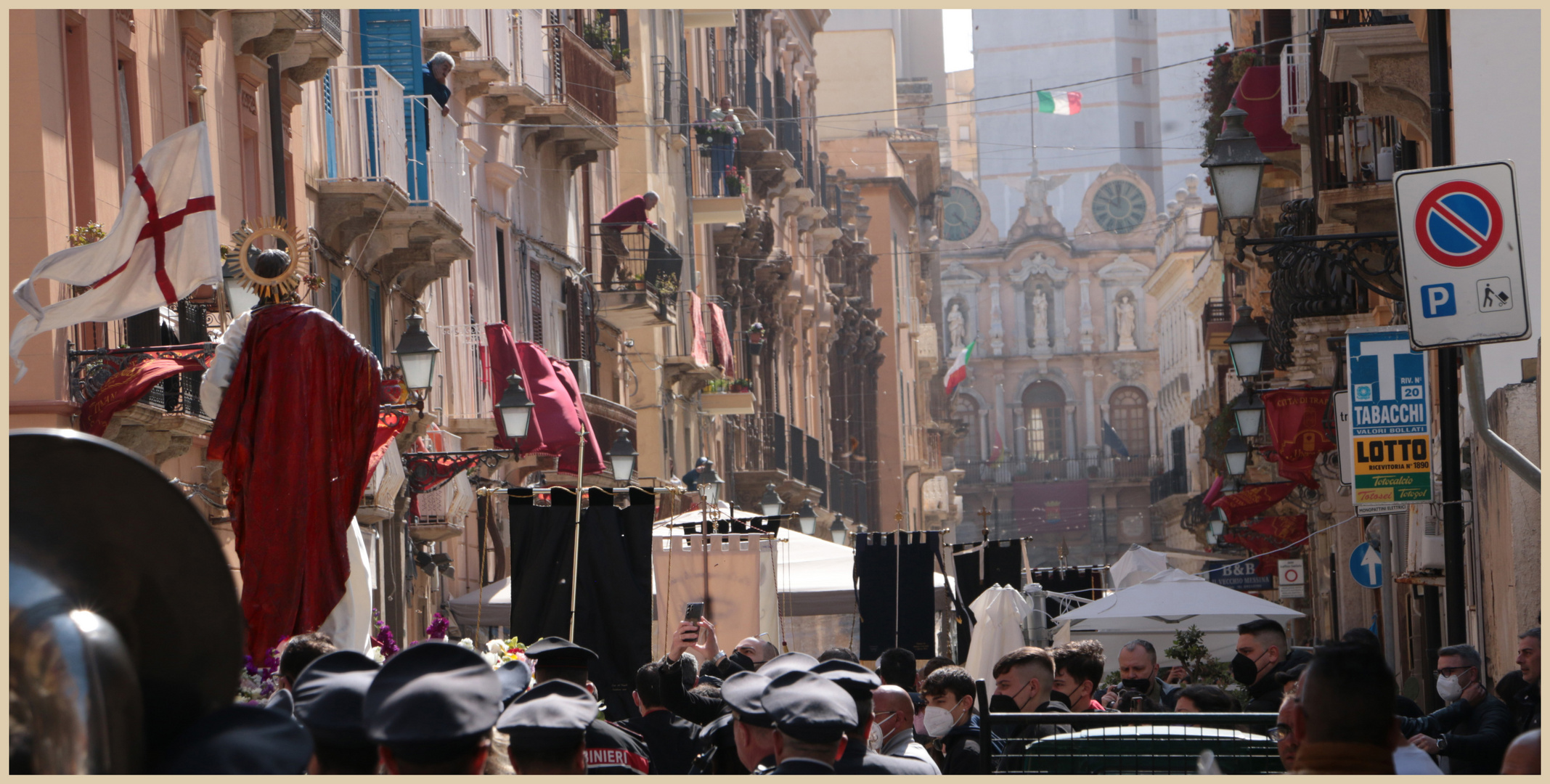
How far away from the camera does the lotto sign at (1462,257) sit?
6.89m

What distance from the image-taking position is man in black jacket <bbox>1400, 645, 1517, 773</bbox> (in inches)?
314

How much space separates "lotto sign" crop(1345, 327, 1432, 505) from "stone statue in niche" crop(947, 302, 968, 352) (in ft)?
279

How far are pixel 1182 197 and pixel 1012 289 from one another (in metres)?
10.8

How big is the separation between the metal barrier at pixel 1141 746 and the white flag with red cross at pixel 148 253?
6.53m

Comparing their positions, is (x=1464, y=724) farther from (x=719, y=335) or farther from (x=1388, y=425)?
(x=719, y=335)

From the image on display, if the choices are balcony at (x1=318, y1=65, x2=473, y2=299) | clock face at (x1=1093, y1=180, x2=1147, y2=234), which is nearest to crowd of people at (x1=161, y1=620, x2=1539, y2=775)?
balcony at (x1=318, y1=65, x2=473, y2=299)

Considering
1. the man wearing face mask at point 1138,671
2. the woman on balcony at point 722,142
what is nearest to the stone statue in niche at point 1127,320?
the woman on balcony at point 722,142

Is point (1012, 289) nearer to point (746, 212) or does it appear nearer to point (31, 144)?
point (746, 212)

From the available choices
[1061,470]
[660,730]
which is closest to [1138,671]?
[660,730]

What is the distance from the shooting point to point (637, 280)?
31.3 metres

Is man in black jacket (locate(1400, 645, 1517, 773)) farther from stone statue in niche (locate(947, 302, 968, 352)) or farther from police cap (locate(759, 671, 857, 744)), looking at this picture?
stone statue in niche (locate(947, 302, 968, 352))

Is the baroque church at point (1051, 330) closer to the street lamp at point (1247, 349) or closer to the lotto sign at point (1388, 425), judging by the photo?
the street lamp at point (1247, 349)

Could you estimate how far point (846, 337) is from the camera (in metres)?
60.2

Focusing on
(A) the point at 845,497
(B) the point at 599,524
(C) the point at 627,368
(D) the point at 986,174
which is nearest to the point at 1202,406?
(A) the point at 845,497
